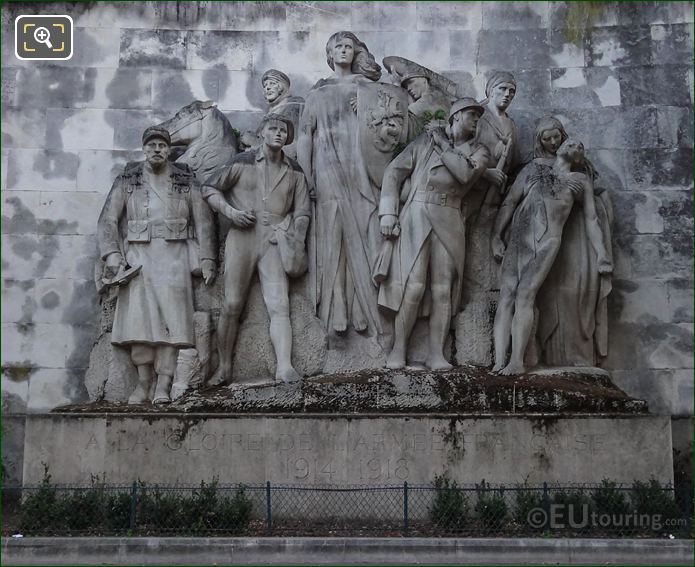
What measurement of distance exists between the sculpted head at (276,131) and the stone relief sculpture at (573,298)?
3.95m

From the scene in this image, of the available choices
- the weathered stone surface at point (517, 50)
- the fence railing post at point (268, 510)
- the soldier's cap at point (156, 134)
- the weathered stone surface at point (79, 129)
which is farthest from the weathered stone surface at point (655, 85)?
the fence railing post at point (268, 510)

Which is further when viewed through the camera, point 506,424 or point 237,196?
point 237,196

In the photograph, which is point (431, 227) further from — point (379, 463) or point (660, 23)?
point (660, 23)

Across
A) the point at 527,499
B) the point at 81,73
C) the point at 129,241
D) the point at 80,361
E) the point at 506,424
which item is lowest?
the point at 527,499

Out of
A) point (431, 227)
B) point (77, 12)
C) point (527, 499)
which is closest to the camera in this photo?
point (527, 499)

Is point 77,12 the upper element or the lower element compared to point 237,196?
upper

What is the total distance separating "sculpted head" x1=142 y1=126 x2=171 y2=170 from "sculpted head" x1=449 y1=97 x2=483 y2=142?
12.7 ft

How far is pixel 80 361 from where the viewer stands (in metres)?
16.5

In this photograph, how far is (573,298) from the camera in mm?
15148

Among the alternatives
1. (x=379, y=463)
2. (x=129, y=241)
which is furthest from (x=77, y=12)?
(x=379, y=463)

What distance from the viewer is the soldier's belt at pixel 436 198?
14859mm

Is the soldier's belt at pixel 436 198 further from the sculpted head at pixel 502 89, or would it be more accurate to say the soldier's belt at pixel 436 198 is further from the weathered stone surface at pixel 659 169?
the weathered stone surface at pixel 659 169

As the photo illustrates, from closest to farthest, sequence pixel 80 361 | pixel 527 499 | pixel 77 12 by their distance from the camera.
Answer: pixel 527 499, pixel 80 361, pixel 77 12

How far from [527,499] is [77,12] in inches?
402
